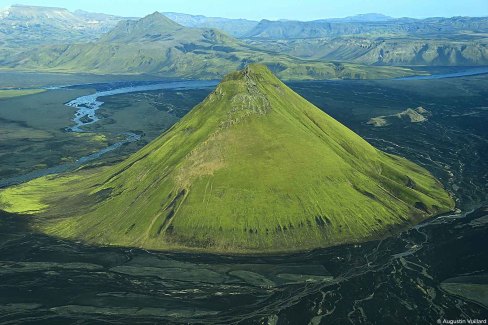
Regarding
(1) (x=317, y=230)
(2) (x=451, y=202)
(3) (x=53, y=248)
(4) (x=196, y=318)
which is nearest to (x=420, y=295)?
(1) (x=317, y=230)

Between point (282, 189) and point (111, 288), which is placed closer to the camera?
point (111, 288)

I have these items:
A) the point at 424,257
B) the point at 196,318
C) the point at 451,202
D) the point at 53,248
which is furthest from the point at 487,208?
the point at 53,248

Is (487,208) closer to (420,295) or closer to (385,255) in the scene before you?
(385,255)

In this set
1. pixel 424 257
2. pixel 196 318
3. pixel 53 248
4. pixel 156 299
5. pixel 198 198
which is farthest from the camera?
pixel 198 198

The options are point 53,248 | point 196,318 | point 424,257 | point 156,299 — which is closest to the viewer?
point 196,318

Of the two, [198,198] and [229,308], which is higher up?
[198,198]

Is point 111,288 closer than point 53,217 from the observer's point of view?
Yes

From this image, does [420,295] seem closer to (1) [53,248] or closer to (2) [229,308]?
(2) [229,308]

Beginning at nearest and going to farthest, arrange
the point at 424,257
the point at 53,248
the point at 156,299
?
the point at 156,299 → the point at 424,257 → the point at 53,248

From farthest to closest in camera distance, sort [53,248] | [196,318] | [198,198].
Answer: [198,198] → [53,248] → [196,318]
